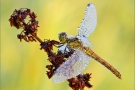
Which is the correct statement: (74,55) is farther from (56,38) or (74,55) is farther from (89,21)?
(56,38)

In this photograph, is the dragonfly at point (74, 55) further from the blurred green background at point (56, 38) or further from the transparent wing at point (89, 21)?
the blurred green background at point (56, 38)

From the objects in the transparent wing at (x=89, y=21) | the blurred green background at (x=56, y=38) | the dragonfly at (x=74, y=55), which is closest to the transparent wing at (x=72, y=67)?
the dragonfly at (x=74, y=55)

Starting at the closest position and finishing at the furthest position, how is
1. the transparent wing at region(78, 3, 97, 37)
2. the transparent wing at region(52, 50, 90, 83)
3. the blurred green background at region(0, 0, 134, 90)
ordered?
the transparent wing at region(52, 50, 90, 83), the transparent wing at region(78, 3, 97, 37), the blurred green background at region(0, 0, 134, 90)

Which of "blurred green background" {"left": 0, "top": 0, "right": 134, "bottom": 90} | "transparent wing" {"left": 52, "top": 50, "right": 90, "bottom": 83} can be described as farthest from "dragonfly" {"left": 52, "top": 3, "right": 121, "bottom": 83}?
"blurred green background" {"left": 0, "top": 0, "right": 134, "bottom": 90}

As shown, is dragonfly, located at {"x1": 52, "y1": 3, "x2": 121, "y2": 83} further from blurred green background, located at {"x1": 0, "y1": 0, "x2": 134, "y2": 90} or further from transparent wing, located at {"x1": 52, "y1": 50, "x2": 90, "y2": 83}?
blurred green background, located at {"x1": 0, "y1": 0, "x2": 134, "y2": 90}

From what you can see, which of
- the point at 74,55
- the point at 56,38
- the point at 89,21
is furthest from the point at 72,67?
the point at 56,38

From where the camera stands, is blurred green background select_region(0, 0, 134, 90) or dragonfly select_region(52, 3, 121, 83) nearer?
dragonfly select_region(52, 3, 121, 83)
